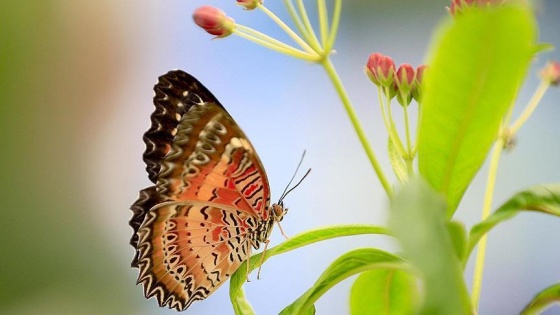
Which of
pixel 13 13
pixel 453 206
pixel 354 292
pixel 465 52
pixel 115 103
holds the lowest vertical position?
pixel 354 292

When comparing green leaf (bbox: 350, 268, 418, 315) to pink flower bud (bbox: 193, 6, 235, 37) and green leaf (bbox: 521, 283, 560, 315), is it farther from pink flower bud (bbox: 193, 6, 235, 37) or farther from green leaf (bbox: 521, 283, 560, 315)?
pink flower bud (bbox: 193, 6, 235, 37)

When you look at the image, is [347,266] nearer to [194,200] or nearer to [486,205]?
[486,205]

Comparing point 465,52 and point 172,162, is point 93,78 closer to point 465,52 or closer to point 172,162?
point 172,162

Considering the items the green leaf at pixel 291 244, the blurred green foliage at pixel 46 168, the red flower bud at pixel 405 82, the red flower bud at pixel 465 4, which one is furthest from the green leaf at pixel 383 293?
the blurred green foliage at pixel 46 168

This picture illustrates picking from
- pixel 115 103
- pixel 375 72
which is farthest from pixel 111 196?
pixel 375 72

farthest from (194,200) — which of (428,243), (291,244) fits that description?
(428,243)

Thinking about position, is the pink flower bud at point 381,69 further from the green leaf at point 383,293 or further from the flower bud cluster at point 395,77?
the green leaf at point 383,293
